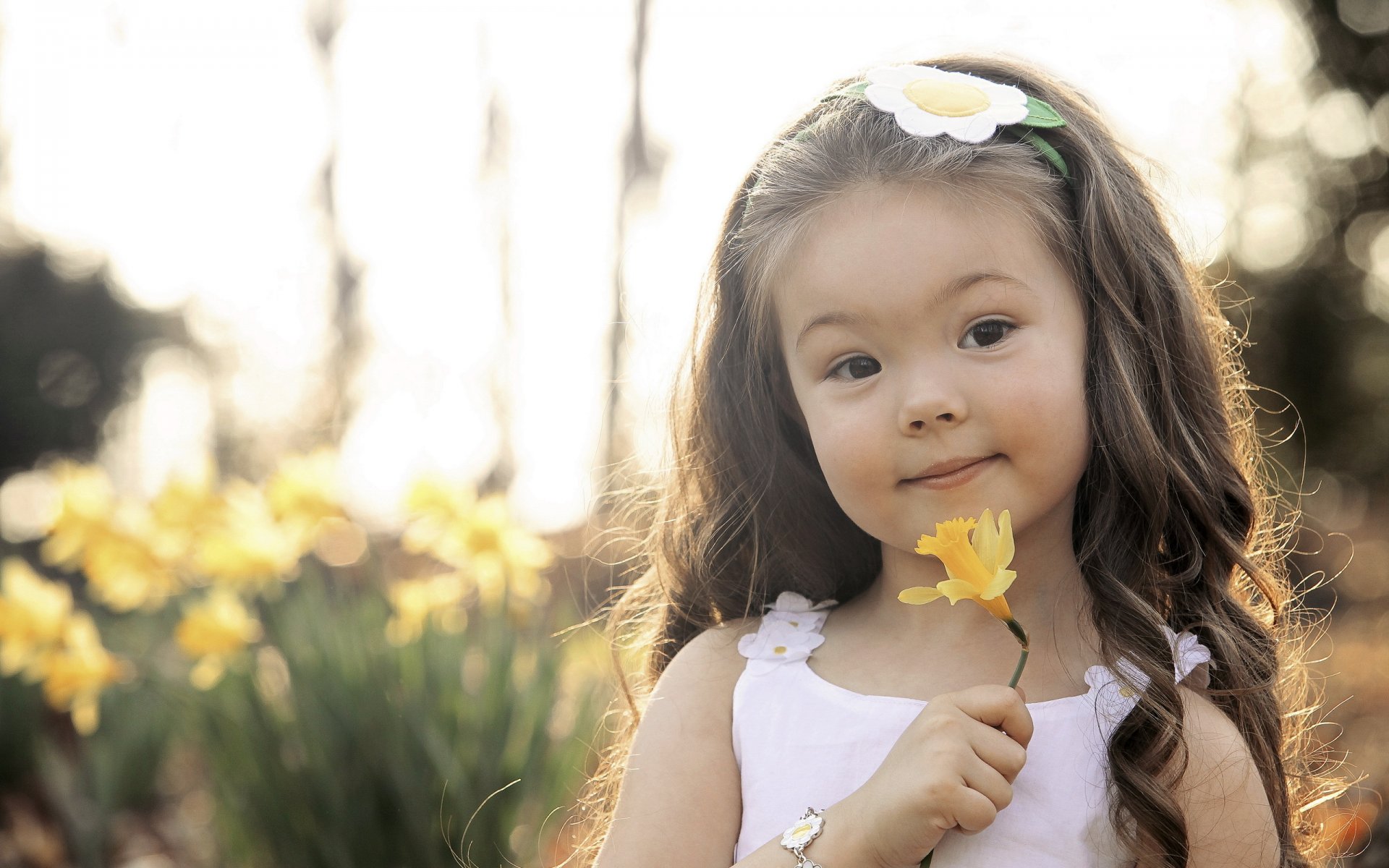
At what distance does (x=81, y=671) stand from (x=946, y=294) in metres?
3.01

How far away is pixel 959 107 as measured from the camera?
150 cm

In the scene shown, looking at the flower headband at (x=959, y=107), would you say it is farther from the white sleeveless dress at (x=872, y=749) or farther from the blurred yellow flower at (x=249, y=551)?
the blurred yellow flower at (x=249, y=551)

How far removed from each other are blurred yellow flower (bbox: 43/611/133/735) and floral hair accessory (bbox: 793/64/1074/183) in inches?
111

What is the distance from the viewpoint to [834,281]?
1.38 meters

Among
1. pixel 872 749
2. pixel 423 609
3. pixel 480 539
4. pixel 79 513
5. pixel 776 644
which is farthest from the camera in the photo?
→ pixel 79 513

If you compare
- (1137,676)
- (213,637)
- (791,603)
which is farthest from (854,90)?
(213,637)

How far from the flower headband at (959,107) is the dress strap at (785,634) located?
0.65 m

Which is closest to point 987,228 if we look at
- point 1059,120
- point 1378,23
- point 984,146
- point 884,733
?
point 984,146

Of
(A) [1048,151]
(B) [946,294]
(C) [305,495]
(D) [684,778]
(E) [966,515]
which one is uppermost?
(A) [1048,151]

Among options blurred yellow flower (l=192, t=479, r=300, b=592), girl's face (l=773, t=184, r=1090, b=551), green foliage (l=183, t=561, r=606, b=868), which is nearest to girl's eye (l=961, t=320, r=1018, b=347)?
girl's face (l=773, t=184, r=1090, b=551)

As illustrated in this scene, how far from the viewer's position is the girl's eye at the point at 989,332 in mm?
1344

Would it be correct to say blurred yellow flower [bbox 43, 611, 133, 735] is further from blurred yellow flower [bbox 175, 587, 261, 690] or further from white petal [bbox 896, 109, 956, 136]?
white petal [bbox 896, 109, 956, 136]

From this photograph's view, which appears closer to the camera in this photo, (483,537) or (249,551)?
(483,537)

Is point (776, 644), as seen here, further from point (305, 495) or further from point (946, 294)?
point (305, 495)
